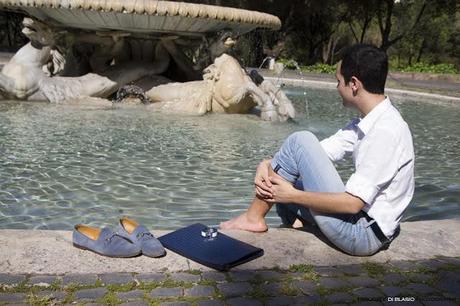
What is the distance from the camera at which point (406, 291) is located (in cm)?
270

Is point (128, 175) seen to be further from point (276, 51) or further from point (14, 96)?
point (276, 51)

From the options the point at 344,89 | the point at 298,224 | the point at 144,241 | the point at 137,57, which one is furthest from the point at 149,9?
the point at 144,241

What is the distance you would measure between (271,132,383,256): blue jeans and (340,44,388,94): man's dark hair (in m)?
0.42

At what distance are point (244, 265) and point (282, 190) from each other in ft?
1.55

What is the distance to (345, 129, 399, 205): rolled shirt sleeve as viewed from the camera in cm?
277

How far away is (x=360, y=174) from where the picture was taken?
9.17 ft

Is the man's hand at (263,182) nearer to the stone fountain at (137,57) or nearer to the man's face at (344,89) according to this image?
the man's face at (344,89)

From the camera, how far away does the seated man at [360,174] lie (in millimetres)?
2793

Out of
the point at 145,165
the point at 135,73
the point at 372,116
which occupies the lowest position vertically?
the point at 145,165

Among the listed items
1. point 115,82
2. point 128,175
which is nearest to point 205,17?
point 115,82

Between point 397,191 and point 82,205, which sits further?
point 82,205

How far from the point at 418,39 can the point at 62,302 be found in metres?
42.6

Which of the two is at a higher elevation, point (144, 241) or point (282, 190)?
point (282, 190)

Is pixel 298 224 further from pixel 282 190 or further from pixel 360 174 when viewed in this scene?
pixel 360 174
